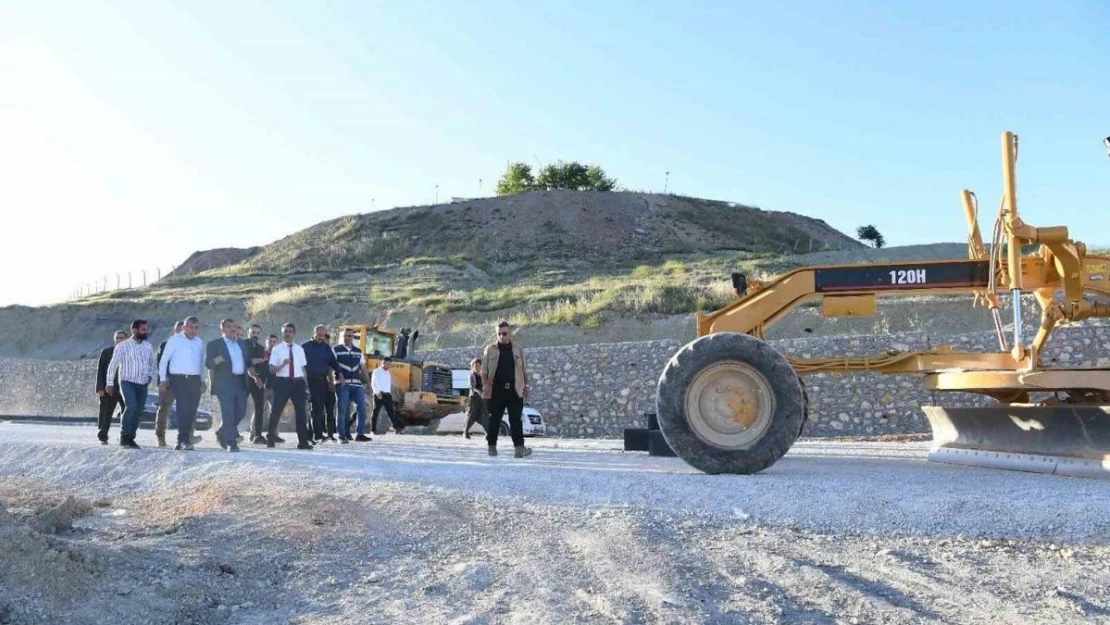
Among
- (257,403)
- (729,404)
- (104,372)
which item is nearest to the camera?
(729,404)

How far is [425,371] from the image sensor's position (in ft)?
76.9

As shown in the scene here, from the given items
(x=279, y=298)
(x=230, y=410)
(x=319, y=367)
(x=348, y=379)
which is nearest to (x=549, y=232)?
(x=279, y=298)

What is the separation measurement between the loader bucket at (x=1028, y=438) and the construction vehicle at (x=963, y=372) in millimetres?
12

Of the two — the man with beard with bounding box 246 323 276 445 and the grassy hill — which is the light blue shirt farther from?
the grassy hill

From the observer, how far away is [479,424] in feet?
71.5

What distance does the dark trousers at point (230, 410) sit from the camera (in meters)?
12.9

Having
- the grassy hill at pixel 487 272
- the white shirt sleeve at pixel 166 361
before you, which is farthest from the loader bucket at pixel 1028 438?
the grassy hill at pixel 487 272

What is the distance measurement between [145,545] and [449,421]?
16.3 metres

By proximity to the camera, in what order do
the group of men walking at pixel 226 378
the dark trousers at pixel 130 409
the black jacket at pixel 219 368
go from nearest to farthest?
1. the group of men walking at pixel 226 378
2. the dark trousers at pixel 130 409
3. the black jacket at pixel 219 368

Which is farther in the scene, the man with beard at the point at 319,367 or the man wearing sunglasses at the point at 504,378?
the man with beard at the point at 319,367

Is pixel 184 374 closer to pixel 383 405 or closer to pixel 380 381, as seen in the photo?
pixel 380 381

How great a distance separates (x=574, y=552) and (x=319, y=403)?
34.0 ft

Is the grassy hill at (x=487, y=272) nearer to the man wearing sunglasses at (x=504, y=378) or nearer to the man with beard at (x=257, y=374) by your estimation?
the man with beard at (x=257, y=374)

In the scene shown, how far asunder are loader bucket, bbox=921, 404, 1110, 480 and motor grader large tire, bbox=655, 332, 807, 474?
2166 mm
